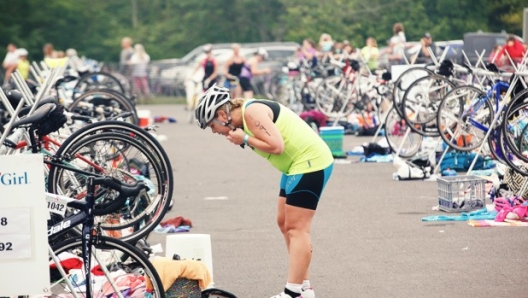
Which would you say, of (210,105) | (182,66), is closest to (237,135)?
(210,105)

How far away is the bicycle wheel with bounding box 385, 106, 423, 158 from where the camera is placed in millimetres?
17562

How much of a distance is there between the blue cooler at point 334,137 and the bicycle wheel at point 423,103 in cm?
234

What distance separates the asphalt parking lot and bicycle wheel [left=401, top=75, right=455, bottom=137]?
0.85 meters

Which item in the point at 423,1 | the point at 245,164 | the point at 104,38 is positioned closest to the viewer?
the point at 245,164

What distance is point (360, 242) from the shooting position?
36.4 feet

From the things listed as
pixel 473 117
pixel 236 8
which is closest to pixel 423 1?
pixel 236 8

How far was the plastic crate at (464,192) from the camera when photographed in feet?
41.2

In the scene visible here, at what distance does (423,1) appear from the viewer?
4841 cm

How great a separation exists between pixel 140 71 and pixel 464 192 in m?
31.2

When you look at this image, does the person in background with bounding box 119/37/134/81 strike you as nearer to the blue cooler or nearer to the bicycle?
the blue cooler

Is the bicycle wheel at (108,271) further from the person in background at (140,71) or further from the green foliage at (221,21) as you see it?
the green foliage at (221,21)

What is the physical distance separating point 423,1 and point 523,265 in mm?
39527

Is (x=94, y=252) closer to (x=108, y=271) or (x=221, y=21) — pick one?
(x=108, y=271)

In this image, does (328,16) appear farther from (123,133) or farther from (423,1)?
(123,133)
